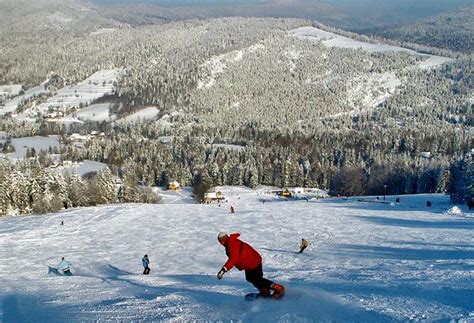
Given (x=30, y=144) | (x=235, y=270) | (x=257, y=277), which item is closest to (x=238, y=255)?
(x=257, y=277)

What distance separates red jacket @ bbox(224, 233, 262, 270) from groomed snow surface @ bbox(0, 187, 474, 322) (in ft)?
3.38

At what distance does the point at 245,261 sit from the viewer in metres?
11.1

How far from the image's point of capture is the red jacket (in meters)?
10.9

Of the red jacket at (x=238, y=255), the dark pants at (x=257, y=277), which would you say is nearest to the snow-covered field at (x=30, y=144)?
the dark pants at (x=257, y=277)

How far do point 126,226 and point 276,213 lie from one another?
14861 mm

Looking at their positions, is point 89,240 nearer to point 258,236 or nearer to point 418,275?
point 258,236

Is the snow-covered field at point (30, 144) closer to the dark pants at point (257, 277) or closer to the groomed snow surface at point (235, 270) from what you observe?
the groomed snow surface at point (235, 270)

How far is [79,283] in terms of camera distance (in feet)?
62.3

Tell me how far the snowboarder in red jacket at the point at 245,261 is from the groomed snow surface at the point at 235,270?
1.37 ft

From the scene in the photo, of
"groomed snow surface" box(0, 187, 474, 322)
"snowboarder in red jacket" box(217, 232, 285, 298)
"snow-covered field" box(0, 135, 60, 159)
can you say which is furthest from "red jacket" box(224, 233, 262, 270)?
"snow-covered field" box(0, 135, 60, 159)

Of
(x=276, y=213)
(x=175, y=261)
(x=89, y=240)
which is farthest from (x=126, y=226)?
(x=175, y=261)

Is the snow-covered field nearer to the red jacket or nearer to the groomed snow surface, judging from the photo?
the groomed snow surface

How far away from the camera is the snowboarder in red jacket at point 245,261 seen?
35.8 feet

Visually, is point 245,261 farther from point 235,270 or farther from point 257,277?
point 235,270
